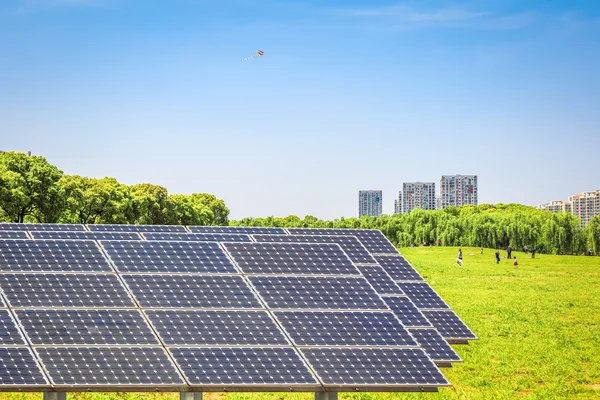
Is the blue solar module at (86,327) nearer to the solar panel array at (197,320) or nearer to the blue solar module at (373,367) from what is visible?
the solar panel array at (197,320)

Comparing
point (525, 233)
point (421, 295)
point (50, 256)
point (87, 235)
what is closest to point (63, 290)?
point (50, 256)

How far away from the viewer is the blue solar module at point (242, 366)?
1728 centimetres

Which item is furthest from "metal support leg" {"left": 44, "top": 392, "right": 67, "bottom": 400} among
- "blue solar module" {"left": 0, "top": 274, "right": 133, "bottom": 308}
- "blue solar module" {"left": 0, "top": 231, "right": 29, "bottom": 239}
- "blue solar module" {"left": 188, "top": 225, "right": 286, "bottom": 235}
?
"blue solar module" {"left": 188, "top": 225, "right": 286, "bottom": 235}

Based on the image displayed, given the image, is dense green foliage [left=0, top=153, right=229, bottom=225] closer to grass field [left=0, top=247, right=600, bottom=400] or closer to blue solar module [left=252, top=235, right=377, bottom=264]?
grass field [left=0, top=247, right=600, bottom=400]

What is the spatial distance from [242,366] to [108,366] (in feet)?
9.83

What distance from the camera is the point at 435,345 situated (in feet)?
75.5

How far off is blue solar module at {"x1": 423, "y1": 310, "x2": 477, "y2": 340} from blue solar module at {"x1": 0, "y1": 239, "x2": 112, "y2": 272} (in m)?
10.9

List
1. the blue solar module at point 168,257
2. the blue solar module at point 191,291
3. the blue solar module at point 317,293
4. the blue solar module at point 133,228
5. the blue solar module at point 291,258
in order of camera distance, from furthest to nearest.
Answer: the blue solar module at point 133,228 < the blue solar module at point 291,258 < the blue solar module at point 168,257 < the blue solar module at point 317,293 < the blue solar module at point 191,291

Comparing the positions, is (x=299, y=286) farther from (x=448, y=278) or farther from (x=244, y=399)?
(x=448, y=278)

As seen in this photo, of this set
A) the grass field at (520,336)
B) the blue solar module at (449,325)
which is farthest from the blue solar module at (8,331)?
the blue solar module at (449,325)

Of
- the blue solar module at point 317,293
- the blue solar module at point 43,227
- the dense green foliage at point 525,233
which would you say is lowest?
the blue solar module at point 317,293

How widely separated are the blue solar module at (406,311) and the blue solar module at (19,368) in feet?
36.3

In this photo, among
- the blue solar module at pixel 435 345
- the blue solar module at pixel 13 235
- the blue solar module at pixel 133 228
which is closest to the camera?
the blue solar module at pixel 13 235

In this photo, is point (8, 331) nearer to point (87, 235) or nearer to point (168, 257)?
point (168, 257)
